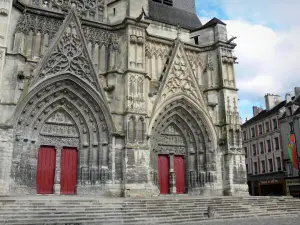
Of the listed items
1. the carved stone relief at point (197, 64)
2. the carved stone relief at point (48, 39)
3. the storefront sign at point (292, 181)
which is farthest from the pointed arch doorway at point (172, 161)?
the storefront sign at point (292, 181)

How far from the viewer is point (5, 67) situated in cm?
1097

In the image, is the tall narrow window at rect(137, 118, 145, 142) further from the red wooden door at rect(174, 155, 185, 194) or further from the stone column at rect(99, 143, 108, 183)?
the red wooden door at rect(174, 155, 185, 194)

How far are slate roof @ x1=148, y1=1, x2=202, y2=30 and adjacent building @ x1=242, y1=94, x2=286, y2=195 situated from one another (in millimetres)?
11752

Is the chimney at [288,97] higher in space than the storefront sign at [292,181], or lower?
→ higher

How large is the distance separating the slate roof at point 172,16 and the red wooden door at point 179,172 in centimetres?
712

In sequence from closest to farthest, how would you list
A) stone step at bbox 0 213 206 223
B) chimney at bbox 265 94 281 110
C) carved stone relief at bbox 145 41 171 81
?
stone step at bbox 0 213 206 223 < carved stone relief at bbox 145 41 171 81 < chimney at bbox 265 94 281 110

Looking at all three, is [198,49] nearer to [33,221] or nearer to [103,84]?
[103,84]

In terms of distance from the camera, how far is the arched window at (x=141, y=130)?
475 inches

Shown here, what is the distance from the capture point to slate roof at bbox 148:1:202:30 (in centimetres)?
1652

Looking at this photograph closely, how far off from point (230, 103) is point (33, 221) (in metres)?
10.3

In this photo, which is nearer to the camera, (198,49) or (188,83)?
(188,83)

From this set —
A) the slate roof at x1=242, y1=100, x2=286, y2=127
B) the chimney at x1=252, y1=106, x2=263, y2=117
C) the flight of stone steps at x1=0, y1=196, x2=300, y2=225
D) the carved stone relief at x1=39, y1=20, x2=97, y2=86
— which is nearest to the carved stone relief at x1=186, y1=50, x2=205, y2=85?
the carved stone relief at x1=39, y1=20, x2=97, y2=86

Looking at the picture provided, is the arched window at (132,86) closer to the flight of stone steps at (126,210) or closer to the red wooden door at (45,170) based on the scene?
the red wooden door at (45,170)

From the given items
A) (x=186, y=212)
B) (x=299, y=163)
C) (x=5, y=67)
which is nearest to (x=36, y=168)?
(x=5, y=67)
